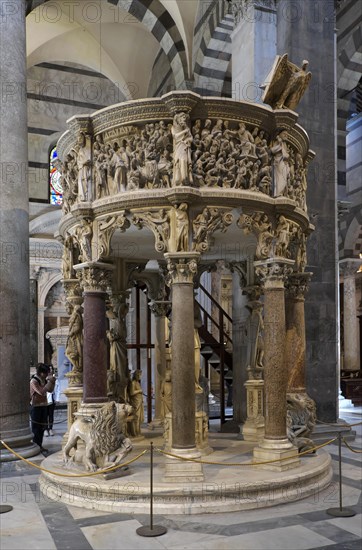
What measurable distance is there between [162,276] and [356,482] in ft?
14.1

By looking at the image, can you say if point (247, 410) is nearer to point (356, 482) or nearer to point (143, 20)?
point (356, 482)

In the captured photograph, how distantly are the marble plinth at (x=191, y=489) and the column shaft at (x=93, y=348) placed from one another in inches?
34.8

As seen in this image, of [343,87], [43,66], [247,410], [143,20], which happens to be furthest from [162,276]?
[43,66]

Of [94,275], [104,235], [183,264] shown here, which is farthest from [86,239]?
[183,264]

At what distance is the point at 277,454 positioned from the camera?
6363mm

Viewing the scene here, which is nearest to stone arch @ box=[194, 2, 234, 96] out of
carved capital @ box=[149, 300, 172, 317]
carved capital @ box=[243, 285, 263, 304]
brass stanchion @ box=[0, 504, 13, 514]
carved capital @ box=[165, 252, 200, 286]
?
carved capital @ box=[149, 300, 172, 317]

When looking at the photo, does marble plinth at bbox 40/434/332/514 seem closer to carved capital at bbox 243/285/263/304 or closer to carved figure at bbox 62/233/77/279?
carved figure at bbox 62/233/77/279

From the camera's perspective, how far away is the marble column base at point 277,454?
A: 20.8 feet

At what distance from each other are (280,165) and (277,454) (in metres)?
3.39

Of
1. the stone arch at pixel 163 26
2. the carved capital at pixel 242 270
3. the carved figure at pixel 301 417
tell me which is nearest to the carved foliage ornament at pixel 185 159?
the carved capital at pixel 242 270

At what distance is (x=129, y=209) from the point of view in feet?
20.7

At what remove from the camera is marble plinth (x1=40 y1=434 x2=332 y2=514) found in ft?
18.4

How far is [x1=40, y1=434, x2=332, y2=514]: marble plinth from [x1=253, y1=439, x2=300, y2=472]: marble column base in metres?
0.07

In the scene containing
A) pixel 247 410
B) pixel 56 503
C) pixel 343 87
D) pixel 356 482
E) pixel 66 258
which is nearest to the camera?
pixel 56 503
